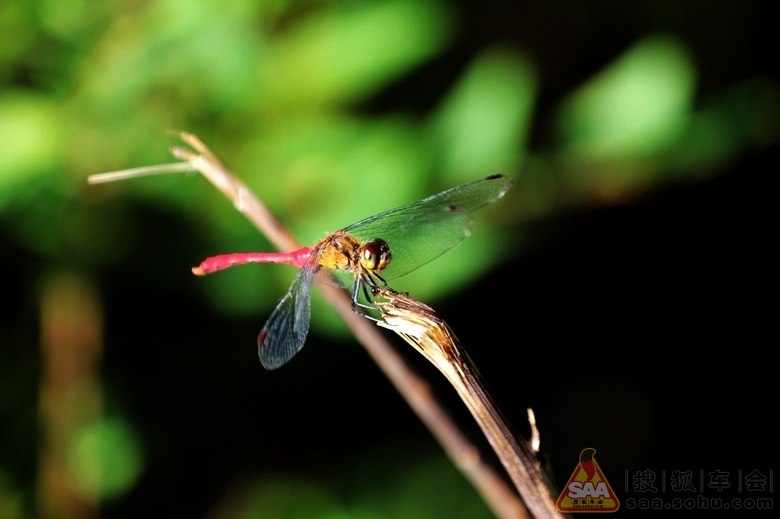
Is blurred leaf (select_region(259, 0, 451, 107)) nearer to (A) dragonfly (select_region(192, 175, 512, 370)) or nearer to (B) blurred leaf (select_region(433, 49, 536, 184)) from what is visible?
(B) blurred leaf (select_region(433, 49, 536, 184))

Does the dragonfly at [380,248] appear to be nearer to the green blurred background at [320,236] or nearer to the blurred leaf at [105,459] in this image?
the green blurred background at [320,236]

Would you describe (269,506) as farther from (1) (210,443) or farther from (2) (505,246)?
(2) (505,246)

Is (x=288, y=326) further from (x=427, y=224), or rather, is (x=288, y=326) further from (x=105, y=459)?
(x=105, y=459)

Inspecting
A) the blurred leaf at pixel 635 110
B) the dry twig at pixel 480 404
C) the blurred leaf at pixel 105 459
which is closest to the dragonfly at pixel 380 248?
the blurred leaf at pixel 635 110

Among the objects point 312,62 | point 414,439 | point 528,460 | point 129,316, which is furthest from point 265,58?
point 528,460

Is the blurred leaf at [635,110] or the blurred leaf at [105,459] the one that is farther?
the blurred leaf at [635,110]
